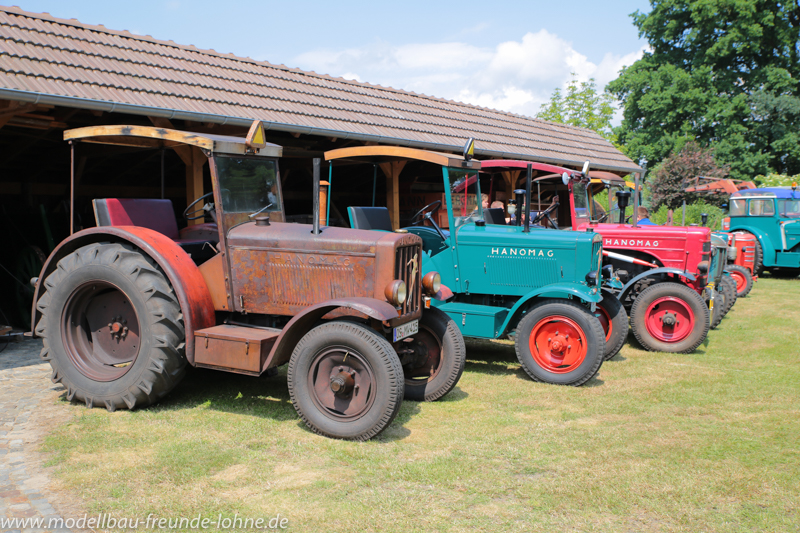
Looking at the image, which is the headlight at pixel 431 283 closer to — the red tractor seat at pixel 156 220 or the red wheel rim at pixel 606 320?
the red tractor seat at pixel 156 220

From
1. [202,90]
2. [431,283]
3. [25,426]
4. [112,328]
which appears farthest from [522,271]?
[202,90]

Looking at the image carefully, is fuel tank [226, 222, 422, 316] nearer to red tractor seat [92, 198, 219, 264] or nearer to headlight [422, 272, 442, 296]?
headlight [422, 272, 442, 296]

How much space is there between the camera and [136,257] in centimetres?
456

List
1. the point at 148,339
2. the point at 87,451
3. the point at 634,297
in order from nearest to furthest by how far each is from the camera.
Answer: the point at 87,451, the point at 148,339, the point at 634,297

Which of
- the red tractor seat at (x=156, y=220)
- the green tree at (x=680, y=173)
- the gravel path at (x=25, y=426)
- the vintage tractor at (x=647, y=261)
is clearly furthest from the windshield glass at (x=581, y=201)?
the green tree at (x=680, y=173)

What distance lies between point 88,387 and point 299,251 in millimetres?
1866

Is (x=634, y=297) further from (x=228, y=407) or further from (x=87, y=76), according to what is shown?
(x=87, y=76)

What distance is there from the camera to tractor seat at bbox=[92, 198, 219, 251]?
4.94 m

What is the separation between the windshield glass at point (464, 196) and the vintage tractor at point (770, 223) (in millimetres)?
11134

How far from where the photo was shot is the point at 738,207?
15.8m

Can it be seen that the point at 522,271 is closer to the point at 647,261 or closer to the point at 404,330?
the point at 404,330

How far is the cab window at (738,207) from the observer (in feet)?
51.3

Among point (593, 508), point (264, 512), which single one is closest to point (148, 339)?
point (264, 512)

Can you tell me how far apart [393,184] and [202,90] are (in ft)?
8.84
